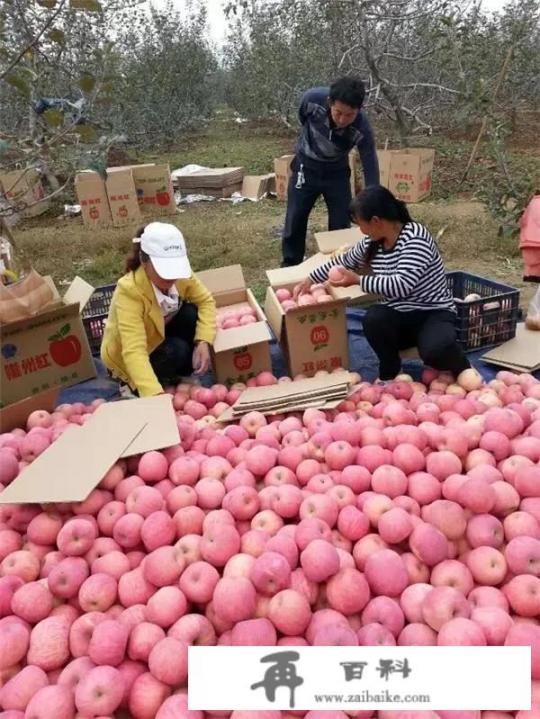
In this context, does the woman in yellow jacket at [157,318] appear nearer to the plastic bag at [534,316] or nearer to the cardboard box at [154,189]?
the plastic bag at [534,316]

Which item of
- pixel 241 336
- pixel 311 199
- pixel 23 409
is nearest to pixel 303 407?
pixel 241 336

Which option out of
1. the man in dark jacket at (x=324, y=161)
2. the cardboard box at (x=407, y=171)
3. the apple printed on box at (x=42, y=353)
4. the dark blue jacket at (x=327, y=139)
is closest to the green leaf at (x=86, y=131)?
the apple printed on box at (x=42, y=353)

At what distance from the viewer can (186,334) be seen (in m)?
3.53

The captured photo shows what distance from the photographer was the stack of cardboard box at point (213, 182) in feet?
30.8

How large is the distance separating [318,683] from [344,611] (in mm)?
383

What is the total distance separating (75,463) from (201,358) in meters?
1.18

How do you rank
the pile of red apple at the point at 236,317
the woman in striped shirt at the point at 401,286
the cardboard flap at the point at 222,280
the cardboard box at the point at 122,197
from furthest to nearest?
the cardboard box at the point at 122,197 < the cardboard flap at the point at 222,280 < the pile of red apple at the point at 236,317 < the woman in striped shirt at the point at 401,286

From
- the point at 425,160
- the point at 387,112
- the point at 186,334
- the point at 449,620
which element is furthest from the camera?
the point at 387,112

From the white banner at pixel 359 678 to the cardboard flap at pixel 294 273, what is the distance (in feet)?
9.57

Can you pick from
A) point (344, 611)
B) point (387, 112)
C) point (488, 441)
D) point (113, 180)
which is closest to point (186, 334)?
point (488, 441)

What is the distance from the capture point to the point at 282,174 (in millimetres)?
8664

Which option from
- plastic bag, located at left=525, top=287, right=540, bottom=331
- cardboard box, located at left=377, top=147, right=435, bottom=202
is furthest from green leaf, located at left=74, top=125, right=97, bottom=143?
cardboard box, located at left=377, top=147, right=435, bottom=202

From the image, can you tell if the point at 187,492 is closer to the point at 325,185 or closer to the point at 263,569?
the point at 263,569

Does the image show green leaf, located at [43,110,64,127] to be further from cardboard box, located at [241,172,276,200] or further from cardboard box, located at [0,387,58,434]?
cardboard box, located at [241,172,276,200]
